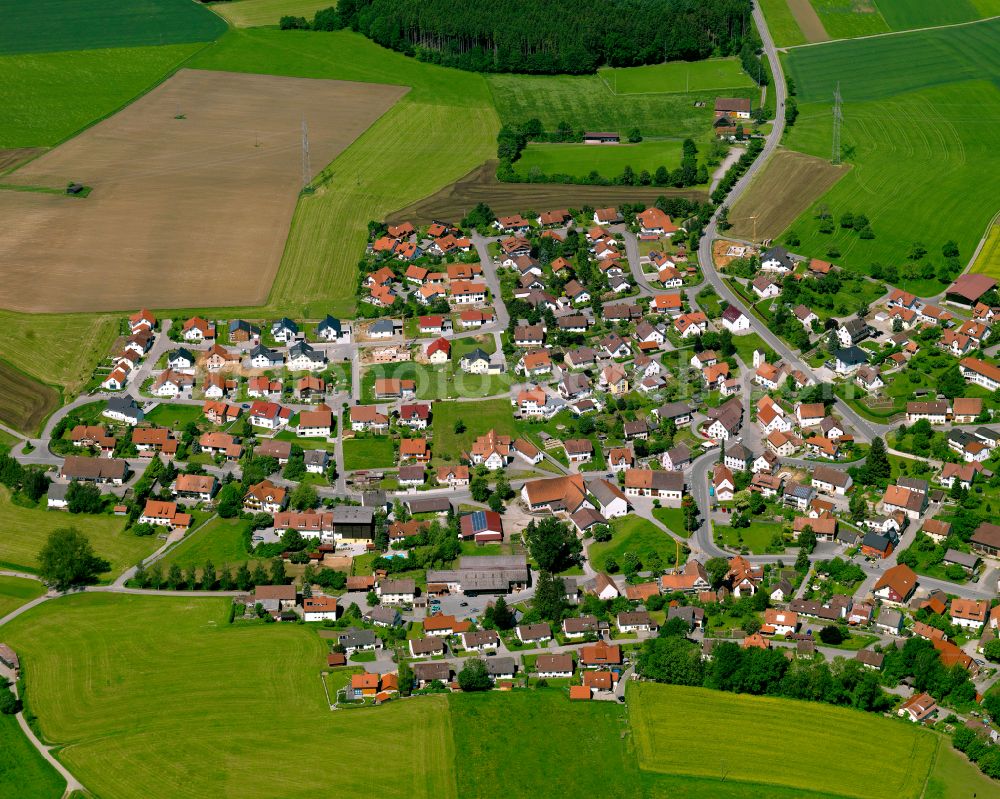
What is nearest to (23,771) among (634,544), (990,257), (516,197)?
(634,544)

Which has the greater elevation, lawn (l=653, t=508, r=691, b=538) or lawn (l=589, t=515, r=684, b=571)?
lawn (l=653, t=508, r=691, b=538)

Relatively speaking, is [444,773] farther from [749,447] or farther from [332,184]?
[332,184]

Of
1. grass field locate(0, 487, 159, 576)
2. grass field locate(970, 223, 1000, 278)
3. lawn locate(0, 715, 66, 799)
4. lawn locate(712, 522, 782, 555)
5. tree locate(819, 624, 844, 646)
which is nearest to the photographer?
lawn locate(0, 715, 66, 799)

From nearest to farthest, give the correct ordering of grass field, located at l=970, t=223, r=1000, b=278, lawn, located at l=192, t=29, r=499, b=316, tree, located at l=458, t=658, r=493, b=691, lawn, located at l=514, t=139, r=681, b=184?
tree, located at l=458, t=658, r=493, b=691 < grass field, located at l=970, t=223, r=1000, b=278 < lawn, located at l=192, t=29, r=499, b=316 < lawn, located at l=514, t=139, r=681, b=184

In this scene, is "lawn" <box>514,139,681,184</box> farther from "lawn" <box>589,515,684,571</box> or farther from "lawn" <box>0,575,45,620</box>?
"lawn" <box>0,575,45,620</box>

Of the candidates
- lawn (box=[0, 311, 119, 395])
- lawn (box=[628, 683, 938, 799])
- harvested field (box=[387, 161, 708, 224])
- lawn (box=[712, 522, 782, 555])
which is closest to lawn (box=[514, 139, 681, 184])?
harvested field (box=[387, 161, 708, 224])

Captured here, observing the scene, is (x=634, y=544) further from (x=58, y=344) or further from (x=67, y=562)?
(x=58, y=344)

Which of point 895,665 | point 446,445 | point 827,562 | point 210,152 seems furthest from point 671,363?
point 210,152
